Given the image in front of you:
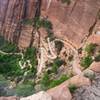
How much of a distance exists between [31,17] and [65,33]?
4.85m

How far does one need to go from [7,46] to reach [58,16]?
18.1 ft

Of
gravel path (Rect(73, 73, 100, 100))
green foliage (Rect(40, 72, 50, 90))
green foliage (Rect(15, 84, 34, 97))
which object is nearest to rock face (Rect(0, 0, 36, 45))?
green foliage (Rect(40, 72, 50, 90))

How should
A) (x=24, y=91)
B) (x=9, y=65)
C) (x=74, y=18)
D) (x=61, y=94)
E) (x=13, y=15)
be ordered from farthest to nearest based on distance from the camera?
(x=13, y=15), (x=9, y=65), (x=74, y=18), (x=24, y=91), (x=61, y=94)

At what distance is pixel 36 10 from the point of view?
26.9m

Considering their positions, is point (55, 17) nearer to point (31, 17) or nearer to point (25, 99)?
point (31, 17)

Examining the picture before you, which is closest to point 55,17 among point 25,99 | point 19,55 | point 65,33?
point 65,33

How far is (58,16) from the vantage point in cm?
2420

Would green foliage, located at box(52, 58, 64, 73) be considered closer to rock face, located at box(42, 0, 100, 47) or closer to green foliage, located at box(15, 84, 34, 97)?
rock face, located at box(42, 0, 100, 47)

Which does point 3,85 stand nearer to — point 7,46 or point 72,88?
point 7,46

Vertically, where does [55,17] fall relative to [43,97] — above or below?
below

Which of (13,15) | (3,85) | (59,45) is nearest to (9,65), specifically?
(59,45)

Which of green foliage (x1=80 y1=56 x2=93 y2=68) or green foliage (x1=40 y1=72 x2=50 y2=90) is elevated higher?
green foliage (x1=80 y1=56 x2=93 y2=68)

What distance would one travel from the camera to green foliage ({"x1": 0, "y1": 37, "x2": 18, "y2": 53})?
27.0 metres

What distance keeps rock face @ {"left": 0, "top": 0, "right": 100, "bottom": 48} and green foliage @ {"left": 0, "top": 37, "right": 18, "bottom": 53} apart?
38 centimetres
